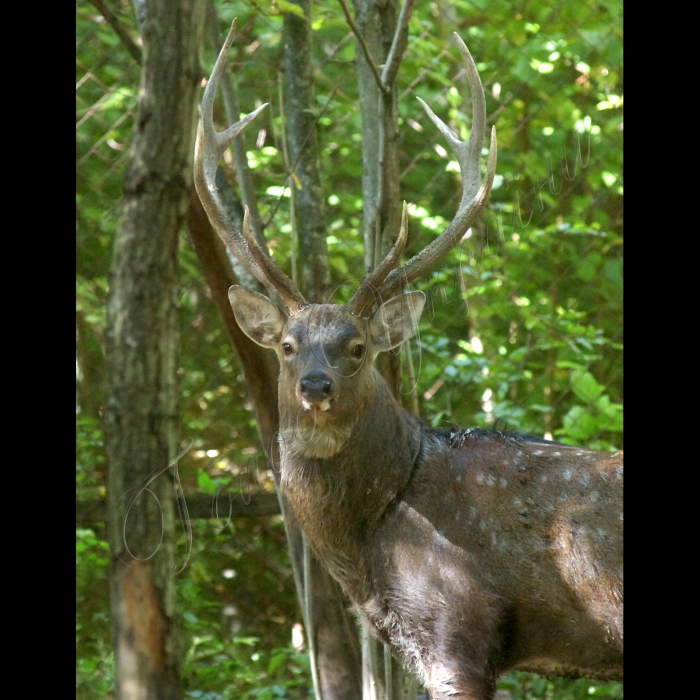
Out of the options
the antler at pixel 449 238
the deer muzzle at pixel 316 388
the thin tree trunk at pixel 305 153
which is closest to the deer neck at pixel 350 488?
the deer muzzle at pixel 316 388

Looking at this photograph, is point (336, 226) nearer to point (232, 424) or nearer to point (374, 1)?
point (232, 424)

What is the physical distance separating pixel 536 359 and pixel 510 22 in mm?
2188

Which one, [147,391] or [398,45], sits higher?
[398,45]

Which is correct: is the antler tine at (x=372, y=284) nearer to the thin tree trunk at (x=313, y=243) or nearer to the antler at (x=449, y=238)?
the antler at (x=449, y=238)

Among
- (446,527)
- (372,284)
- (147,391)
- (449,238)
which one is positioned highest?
(449,238)

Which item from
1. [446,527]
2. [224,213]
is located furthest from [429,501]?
[224,213]

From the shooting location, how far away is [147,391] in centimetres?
245

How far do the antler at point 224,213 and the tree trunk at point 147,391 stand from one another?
46.1 inches

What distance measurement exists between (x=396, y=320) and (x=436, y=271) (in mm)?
1696

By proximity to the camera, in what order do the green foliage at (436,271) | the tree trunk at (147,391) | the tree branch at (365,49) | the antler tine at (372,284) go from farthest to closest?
the green foliage at (436,271) → the tree branch at (365,49) → the antler tine at (372,284) → the tree trunk at (147,391)

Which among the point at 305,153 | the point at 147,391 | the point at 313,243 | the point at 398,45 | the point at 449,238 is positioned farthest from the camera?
the point at 305,153

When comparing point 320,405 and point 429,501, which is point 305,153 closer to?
point 320,405

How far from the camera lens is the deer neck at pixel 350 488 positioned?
12.5 feet

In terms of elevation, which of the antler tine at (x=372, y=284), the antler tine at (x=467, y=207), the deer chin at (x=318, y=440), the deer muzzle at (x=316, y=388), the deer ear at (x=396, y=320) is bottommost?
the deer chin at (x=318, y=440)
